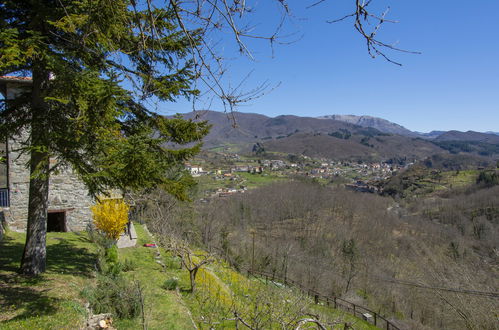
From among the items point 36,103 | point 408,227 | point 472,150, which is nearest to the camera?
point 36,103

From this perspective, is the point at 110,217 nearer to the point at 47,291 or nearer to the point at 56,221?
the point at 47,291

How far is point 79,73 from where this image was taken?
15.6ft

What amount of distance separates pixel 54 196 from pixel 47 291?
7.08m

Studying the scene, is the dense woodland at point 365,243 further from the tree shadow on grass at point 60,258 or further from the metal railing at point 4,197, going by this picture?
the metal railing at point 4,197

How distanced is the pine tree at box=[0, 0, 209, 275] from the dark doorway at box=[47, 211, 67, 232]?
603 centimetres

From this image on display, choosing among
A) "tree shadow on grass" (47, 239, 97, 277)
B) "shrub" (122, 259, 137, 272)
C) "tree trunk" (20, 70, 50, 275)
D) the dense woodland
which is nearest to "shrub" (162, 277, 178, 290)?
"shrub" (122, 259, 137, 272)

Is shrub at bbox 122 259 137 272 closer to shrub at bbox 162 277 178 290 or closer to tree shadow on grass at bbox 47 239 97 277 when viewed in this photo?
tree shadow on grass at bbox 47 239 97 277

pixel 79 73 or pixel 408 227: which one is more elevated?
pixel 79 73

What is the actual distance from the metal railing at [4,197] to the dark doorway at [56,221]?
138cm

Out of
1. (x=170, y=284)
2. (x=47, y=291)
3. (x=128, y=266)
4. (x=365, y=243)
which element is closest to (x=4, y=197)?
(x=128, y=266)

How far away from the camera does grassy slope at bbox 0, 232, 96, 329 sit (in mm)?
4465

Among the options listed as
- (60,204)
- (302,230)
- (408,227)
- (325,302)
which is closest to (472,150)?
(408,227)

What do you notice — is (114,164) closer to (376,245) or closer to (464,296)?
(464,296)

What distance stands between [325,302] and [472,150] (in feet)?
618
